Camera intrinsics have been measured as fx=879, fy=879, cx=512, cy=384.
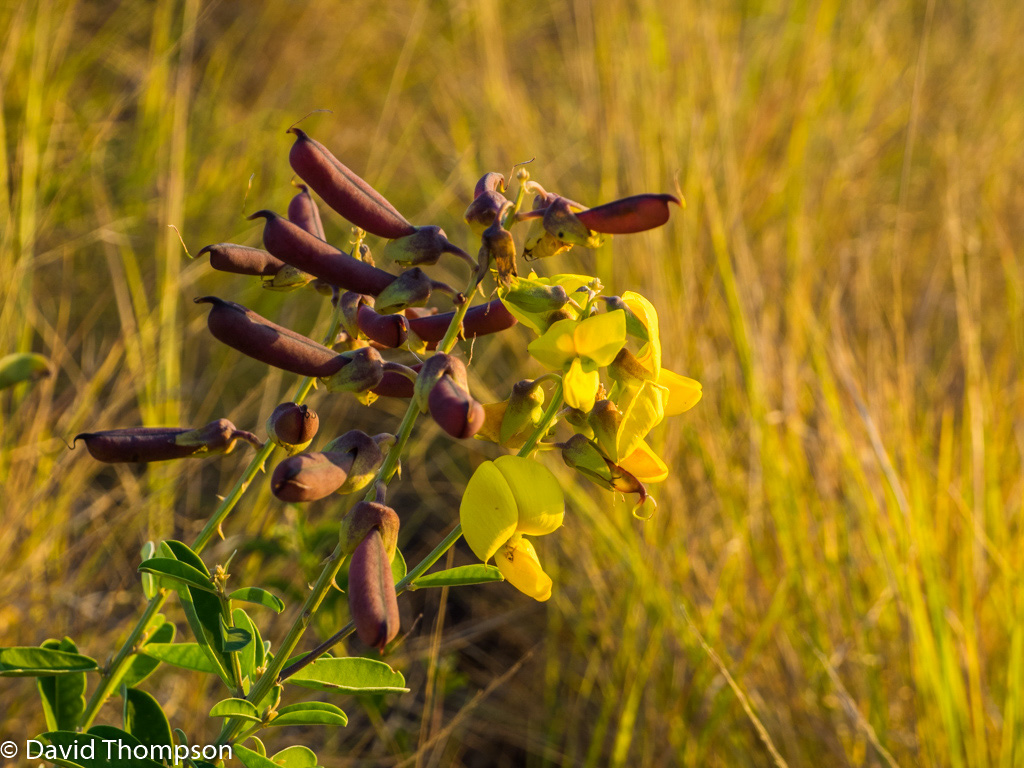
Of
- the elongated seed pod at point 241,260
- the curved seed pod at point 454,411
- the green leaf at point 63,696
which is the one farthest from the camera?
the green leaf at point 63,696

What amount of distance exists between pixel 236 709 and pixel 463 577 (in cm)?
21

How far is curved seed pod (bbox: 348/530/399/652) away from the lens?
0.55 meters

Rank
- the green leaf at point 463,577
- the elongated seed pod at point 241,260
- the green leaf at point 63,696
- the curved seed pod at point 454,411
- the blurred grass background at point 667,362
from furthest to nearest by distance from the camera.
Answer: the blurred grass background at point 667,362 → the green leaf at point 63,696 → the green leaf at point 463,577 → the elongated seed pod at point 241,260 → the curved seed pod at point 454,411

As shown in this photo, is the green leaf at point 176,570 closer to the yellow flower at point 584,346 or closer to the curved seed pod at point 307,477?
the curved seed pod at point 307,477

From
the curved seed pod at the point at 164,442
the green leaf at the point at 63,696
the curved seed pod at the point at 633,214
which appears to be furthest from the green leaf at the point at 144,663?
the curved seed pod at the point at 633,214

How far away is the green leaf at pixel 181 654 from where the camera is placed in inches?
31.7

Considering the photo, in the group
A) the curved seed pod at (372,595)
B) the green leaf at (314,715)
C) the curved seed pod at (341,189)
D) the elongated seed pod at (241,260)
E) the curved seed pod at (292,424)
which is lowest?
the green leaf at (314,715)

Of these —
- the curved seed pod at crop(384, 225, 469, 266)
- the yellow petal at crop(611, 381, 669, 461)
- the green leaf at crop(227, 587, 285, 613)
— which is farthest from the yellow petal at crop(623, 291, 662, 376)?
the green leaf at crop(227, 587, 285, 613)

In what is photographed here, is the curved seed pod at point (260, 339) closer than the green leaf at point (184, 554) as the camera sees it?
Yes

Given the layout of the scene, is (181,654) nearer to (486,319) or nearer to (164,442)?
(164,442)

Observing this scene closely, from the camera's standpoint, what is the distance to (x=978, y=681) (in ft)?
3.98

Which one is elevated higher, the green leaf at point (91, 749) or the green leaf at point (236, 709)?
the green leaf at point (236, 709)

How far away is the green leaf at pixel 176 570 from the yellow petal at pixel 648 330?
389 mm

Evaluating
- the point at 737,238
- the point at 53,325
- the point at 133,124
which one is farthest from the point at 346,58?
the point at 737,238
